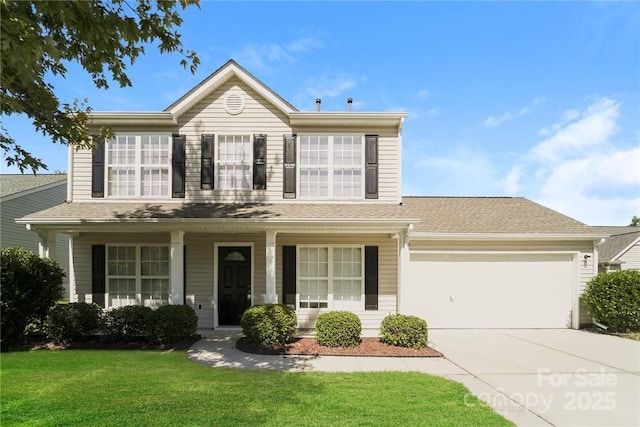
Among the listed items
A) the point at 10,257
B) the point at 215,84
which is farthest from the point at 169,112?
the point at 10,257

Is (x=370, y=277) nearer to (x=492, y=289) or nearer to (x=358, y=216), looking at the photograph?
(x=358, y=216)

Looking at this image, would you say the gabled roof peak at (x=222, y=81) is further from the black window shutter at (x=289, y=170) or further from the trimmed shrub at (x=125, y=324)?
the trimmed shrub at (x=125, y=324)

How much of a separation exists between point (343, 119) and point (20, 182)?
1776 cm

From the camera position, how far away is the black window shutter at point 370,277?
1072 cm

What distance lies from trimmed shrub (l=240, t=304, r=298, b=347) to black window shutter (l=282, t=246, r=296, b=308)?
195 cm

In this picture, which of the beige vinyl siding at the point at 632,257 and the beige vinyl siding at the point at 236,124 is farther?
the beige vinyl siding at the point at 632,257

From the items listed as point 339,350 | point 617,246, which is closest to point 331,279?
point 339,350

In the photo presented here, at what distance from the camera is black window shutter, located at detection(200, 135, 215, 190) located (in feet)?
35.7

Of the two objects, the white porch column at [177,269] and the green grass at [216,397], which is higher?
the white porch column at [177,269]

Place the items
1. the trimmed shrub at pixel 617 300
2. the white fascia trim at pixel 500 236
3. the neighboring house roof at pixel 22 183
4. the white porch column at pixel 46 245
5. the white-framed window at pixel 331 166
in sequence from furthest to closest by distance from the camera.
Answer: the neighboring house roof at pixel 22 183 < the white fascia trim at pixel 500 236 < the white-framed window at pixel 331 166 < the trimmed shrub at pixel 617 300 < the white porch column at pixel 46 245

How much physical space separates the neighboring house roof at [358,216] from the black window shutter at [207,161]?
0.65 meters

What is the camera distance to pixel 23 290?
866 cm

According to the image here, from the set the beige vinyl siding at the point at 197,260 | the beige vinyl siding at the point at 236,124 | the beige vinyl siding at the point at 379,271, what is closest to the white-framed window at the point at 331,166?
the beige vinyl siding at the point at 236,124

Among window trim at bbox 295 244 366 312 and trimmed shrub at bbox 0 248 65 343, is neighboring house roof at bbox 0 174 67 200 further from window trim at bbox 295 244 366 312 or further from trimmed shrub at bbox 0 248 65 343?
window trim at bbox 295 244 366 312
